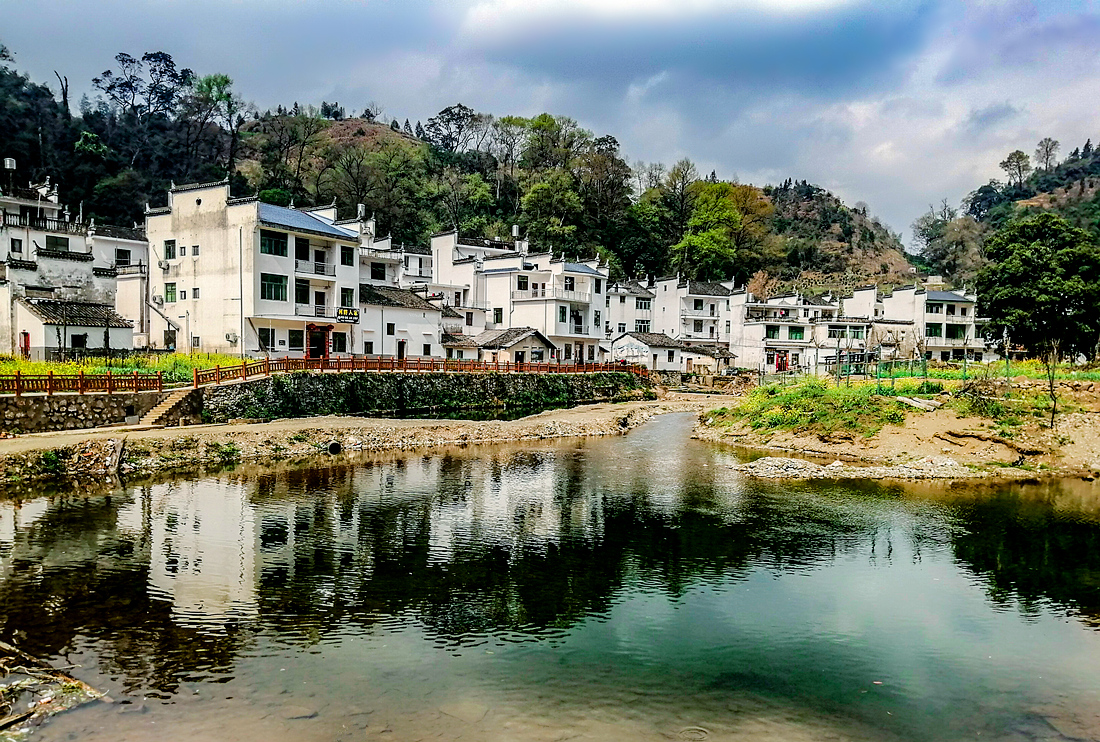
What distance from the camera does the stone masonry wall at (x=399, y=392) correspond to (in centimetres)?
3825

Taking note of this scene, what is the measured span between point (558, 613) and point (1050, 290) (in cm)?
5596

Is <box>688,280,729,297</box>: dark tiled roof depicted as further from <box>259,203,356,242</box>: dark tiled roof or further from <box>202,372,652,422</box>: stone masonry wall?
<box>259,203,356,242</box>: dark tiled roof

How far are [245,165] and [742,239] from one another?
74.9 meters

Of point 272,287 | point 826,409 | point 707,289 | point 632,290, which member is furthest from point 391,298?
point 707,289

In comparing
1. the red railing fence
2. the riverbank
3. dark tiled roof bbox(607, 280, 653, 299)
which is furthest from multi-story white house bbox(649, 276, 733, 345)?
the riverbank

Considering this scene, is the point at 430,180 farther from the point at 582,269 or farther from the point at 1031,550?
the point at 1031,550

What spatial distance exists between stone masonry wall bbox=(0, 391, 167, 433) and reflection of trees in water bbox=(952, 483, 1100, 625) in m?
32.9

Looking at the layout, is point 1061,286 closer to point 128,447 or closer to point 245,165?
point 128,447

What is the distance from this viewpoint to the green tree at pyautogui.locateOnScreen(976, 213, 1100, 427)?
55188 mm

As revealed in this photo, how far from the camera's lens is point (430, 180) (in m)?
109

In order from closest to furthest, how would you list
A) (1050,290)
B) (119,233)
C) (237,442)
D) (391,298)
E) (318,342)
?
(237,442)
(318,342)
(1050,290)
(391,298)
(119,233)

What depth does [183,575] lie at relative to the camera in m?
16.6

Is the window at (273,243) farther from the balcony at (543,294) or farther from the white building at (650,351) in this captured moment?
the white building at (650,351)

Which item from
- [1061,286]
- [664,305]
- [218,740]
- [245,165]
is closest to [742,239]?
[664,305]
